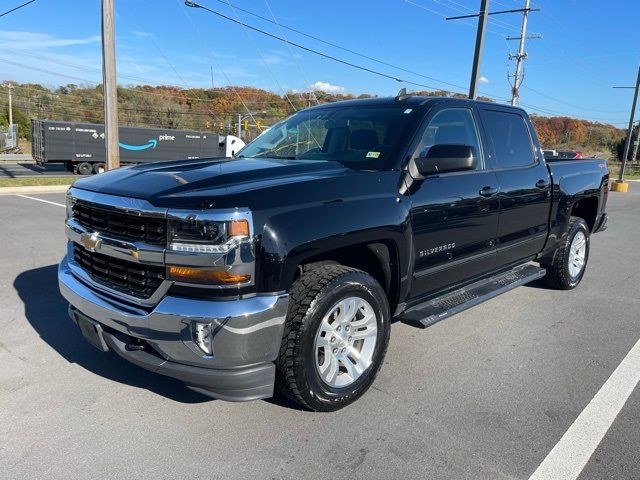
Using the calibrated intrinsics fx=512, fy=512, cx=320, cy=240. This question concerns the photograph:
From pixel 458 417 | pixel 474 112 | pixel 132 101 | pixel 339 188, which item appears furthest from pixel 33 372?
pixel 132 101

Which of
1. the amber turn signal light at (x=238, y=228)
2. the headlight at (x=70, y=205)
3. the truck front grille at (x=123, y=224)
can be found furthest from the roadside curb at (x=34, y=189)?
the amber turn signal light at (x=238, y=228)

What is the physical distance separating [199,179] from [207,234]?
52 cm

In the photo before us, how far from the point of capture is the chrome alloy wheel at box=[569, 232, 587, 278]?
19.7ft

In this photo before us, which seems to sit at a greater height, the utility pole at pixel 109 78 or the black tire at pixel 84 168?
the utility pole at pixel 109 78

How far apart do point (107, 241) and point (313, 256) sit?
3.96ft

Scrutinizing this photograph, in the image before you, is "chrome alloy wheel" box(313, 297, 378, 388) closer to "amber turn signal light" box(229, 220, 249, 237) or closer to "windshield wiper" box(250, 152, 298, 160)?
"amber turn signal light" box(229, 220, 249, 237)

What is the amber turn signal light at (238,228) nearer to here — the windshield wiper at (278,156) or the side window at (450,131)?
the windshield wiper at (278,156)

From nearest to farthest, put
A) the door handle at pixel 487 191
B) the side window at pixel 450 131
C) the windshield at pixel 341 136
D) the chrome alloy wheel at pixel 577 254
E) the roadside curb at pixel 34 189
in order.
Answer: the windshield at pixel 341 136 → the side window at pixel 450 131 → the door handle at pixel 487 191 → the chrome alloy wheel at pixel 577 254 → the roadside curb at pixel 34 189

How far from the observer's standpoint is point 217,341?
2.61 m

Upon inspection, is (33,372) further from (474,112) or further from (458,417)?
(474,112)

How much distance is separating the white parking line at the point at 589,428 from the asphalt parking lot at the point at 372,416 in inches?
0.4

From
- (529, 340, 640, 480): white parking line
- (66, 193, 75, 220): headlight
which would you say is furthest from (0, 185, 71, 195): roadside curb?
(529, 340, 640, 480): white parking line

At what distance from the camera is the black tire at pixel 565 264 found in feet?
18.9

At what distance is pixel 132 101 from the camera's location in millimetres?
63094
